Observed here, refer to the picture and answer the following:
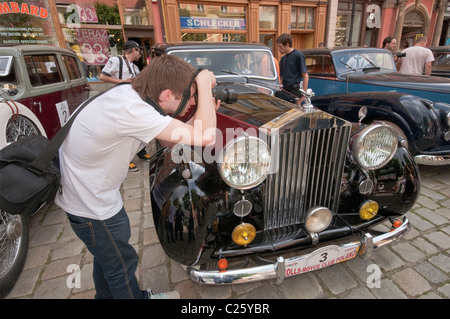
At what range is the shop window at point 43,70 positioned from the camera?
327 cm

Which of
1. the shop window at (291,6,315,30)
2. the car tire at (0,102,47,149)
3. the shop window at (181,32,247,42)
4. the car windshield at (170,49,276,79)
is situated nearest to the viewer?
the car tire at (0,102,47,149)

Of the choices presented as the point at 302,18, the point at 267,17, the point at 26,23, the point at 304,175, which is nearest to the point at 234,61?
the point at 304,175

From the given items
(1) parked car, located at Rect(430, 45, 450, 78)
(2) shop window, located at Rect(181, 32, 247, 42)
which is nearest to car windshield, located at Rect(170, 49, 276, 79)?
(1) parked car, located at Rect(430, 45, 450, 78)

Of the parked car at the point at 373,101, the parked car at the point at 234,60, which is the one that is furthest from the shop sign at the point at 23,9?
the parked car at the point at 234,60

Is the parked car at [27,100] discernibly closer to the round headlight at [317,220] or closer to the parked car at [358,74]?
the round headlight at [317,220]

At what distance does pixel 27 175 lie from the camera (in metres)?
1.12

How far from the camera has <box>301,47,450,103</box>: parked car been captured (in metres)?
3.98

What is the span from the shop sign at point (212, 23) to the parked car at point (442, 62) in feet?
20.5

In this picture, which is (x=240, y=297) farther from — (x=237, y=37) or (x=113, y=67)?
(x=237, y=37)

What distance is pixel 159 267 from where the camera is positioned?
2.09 metres

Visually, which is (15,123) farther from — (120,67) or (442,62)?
(442,62)

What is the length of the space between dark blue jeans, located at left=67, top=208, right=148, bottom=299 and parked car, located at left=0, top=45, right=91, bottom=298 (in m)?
1.08

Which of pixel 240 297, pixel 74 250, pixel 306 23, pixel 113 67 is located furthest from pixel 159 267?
pixel 306 23

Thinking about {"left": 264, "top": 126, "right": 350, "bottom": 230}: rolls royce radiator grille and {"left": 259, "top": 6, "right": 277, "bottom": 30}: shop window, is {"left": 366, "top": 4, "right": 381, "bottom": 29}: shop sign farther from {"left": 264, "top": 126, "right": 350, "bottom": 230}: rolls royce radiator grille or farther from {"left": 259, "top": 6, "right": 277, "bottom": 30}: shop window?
{"left": 264, "top": 126, "right": 350, "bottom": 230}: rolls royce radiator grille
